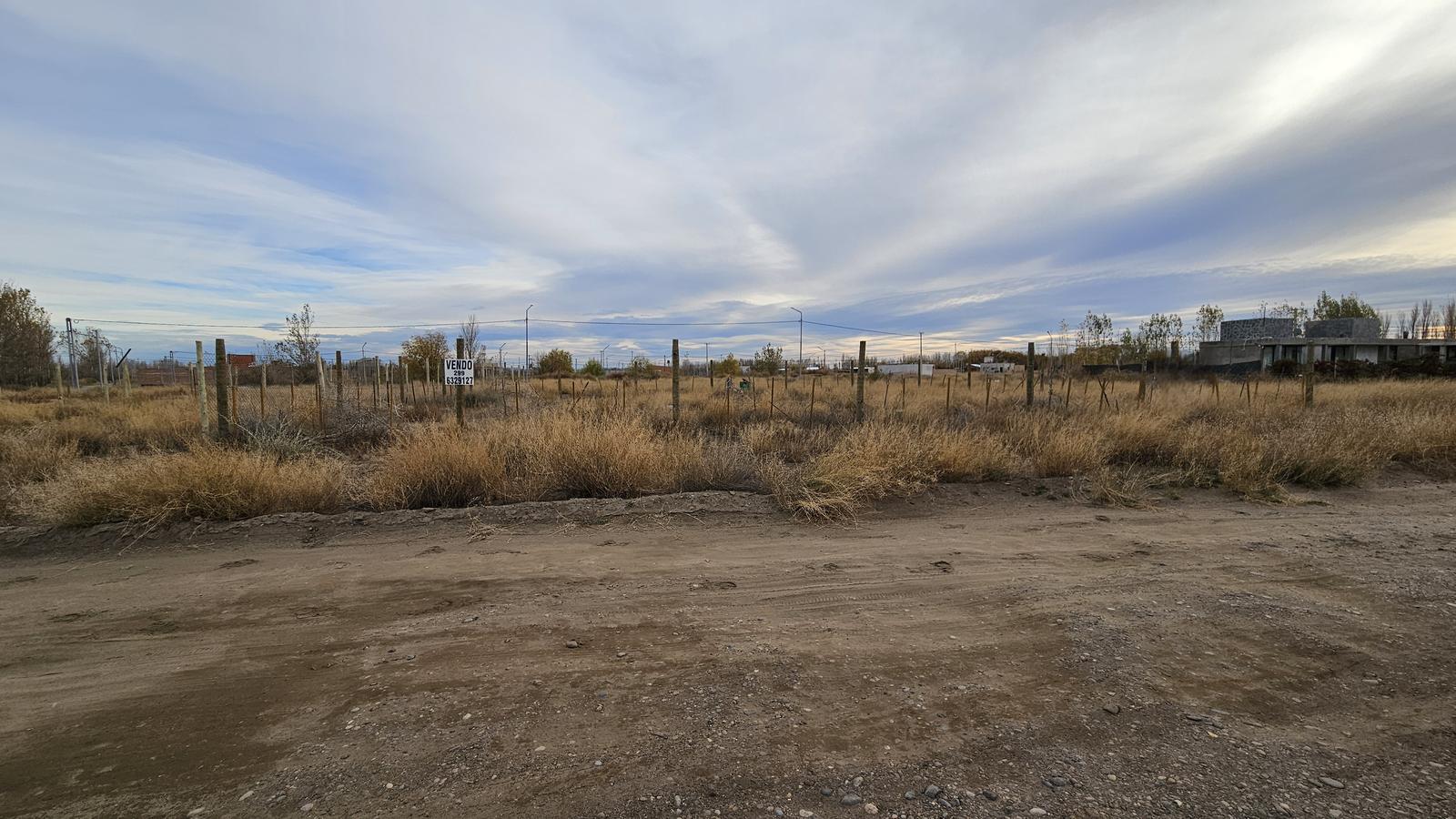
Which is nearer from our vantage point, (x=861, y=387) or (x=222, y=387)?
(x=222, y=387)

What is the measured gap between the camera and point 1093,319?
163 ft

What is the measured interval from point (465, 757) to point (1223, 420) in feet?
51.4

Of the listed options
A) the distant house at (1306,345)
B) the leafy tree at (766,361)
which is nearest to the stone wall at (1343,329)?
the distant house at (1306,345)

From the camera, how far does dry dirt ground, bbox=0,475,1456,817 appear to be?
2371 mm

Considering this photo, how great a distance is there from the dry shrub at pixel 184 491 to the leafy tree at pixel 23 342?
129ft

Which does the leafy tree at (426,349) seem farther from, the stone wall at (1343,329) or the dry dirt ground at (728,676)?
the stone wall at (1343,329)

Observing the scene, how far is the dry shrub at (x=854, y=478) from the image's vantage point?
677 cm

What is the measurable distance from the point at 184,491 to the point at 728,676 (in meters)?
6.36

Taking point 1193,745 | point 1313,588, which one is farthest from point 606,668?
point 1313,588

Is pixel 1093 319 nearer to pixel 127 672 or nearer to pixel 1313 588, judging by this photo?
pixel 1313 588

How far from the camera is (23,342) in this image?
3247cm

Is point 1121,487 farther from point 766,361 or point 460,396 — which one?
point 766,361

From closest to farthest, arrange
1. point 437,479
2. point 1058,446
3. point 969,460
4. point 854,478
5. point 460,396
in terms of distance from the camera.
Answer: point 437,479
point 854,478
point 969,460
point 1058,446
point 460,396

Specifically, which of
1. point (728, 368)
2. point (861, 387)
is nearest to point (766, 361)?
point (728, 368)
